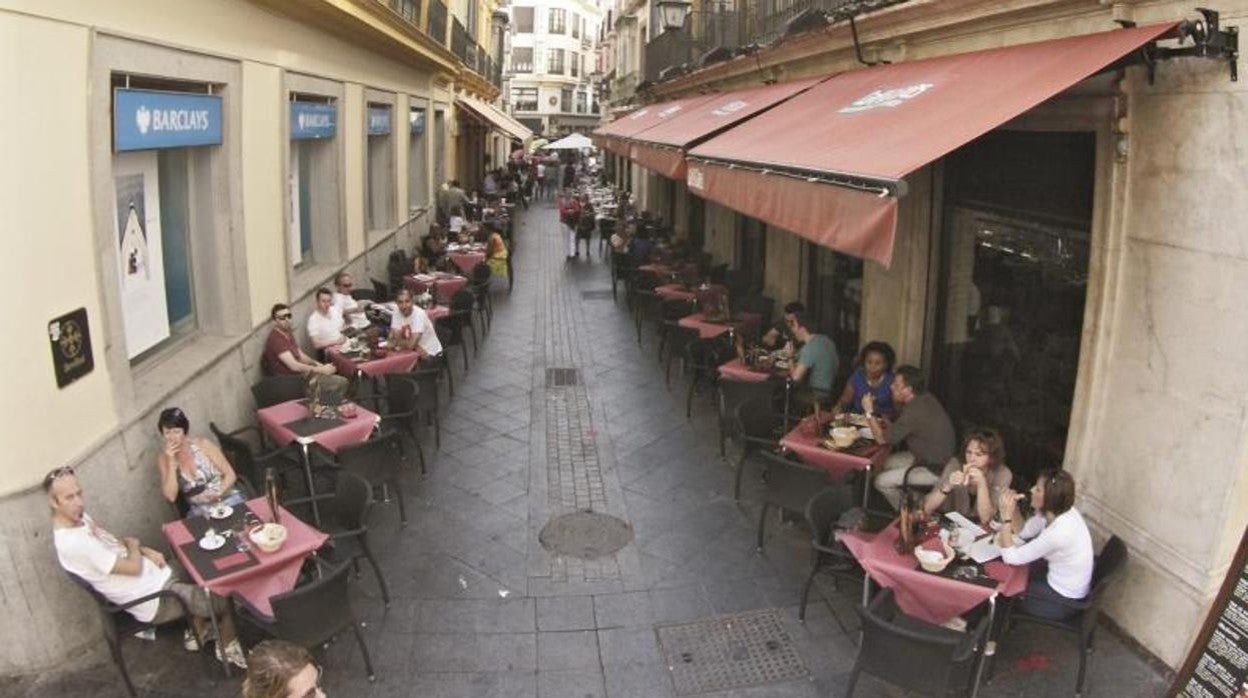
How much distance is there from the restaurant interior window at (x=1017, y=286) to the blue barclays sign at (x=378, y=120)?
34.0 feet

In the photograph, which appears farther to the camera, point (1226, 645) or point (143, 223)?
point (143, 223)

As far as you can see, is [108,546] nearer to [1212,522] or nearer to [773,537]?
[773,537]

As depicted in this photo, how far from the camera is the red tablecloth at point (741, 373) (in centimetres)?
913

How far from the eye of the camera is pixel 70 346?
5.52 m

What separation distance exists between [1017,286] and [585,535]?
13.2 ft

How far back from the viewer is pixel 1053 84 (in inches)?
198

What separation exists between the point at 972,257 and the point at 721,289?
5.18m

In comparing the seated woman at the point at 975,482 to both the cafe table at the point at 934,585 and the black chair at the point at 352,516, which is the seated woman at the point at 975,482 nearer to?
the cafe table at the point at 934,585

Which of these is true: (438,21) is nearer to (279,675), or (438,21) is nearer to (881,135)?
(881,135)

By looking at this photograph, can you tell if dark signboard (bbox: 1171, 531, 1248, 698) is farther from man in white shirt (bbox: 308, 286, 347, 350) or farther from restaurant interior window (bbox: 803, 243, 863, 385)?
man in white shirt (bbox: 308, 286, 347, 350)

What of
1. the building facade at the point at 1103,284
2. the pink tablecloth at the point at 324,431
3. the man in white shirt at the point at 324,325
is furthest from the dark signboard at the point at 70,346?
the building facade at the point at 1103,284

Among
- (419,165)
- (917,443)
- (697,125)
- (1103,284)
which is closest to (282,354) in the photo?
(917,443)

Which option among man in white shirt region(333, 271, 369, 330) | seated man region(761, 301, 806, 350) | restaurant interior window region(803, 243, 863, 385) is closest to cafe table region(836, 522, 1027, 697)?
seated man region(761, 301, 806, 350)

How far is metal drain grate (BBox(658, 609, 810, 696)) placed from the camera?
5402 mm
